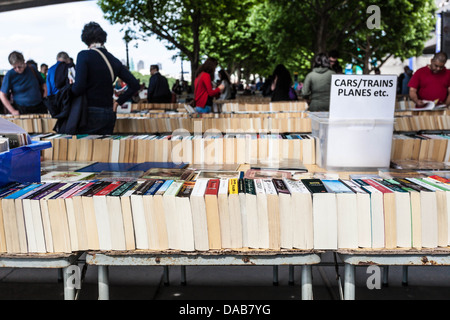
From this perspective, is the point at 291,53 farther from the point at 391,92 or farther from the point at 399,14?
the point at 391,92

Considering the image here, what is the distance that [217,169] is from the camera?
326 cm

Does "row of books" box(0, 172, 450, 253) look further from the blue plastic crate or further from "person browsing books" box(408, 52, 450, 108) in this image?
"person browsing books" box(408, 52, 450, 108)

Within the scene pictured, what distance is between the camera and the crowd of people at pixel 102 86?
14.8 feet

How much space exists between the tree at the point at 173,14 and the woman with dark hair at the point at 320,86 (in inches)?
417

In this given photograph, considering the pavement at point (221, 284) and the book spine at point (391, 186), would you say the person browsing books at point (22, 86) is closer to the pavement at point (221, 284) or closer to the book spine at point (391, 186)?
the pavement at point (221, 284)

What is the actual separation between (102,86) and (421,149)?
9.59ft

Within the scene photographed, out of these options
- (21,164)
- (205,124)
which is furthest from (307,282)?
(205,124)

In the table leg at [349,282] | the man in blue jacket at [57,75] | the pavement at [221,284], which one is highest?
the man in blue jacket at [57,75]

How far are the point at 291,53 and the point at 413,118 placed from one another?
18404 mm

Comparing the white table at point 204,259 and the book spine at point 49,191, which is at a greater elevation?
the book spine at point 49,191

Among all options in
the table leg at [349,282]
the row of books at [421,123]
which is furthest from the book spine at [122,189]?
the row of books at [421,123]

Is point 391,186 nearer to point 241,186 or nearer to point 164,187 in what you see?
point 241,186

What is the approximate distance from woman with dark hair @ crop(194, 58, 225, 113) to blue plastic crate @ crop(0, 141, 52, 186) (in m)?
4.84

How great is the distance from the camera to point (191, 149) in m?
3.76
